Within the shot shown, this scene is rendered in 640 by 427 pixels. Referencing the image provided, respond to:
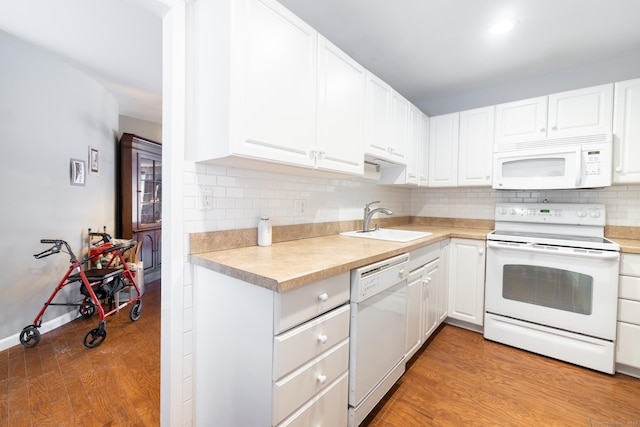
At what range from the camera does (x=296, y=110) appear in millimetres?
1414

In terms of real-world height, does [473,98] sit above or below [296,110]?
above

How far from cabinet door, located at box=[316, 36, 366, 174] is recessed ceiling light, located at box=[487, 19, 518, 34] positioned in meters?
0.97

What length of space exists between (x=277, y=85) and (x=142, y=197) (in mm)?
3400

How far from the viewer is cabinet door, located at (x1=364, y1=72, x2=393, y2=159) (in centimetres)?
201

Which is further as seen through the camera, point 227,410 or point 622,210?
point 622,210

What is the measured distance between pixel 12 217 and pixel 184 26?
2.30 metres

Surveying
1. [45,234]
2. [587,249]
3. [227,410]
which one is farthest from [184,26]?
[587,249]

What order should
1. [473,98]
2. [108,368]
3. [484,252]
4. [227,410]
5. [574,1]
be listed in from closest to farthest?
[227,410]
[574,1]
[108,368]
[484,252]
[473,98]

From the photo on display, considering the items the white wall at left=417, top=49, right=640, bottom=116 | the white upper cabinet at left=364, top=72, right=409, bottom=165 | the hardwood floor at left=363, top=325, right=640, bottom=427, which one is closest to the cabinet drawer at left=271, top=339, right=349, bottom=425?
the hardwood floor at left=363, top=325, right=640, bottom=427

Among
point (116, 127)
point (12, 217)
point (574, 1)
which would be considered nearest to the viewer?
point (574, 1)

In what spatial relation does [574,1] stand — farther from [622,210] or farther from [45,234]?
[45,234]

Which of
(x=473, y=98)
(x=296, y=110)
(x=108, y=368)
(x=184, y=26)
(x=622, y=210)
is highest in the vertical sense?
(x=473, y=98)

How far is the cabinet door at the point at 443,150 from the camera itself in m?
2.92

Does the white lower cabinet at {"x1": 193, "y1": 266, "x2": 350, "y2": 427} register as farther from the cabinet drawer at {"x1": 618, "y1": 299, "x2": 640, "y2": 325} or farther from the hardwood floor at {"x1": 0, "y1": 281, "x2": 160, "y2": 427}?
the cabinet drawer at {"x1": 618, "y1": 299, "x2": 640, "y2": 325}
